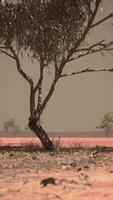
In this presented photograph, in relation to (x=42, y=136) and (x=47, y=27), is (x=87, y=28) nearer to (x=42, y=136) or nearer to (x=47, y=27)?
(x=47, y=27)

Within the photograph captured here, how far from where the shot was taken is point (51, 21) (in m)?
20.8

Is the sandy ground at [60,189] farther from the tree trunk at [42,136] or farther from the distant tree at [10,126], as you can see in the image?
the distant tree at [10,126]

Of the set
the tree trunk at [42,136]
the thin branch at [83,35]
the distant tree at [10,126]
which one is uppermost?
the thin branch at [83,35]

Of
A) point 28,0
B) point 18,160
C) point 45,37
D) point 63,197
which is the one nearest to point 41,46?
point 45,37

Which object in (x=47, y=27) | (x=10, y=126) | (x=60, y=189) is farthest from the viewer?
(x=10, y=126)

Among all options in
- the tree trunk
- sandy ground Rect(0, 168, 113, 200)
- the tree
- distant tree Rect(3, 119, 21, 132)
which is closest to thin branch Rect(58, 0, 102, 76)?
the tree

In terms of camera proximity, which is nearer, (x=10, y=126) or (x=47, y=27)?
(x=47, y=27)

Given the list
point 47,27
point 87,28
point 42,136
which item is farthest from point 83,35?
point 42,136

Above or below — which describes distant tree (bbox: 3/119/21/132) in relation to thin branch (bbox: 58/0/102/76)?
below

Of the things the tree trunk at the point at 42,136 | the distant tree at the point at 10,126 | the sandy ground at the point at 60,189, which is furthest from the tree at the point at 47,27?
the distant tree at the point at 10,126

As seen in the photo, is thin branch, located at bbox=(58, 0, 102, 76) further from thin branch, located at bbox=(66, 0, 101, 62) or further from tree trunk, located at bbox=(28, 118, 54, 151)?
tree trunk, located at bbox=(28, 118, 54, 151)

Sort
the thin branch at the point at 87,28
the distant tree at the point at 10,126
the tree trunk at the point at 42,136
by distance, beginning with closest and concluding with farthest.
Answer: the thin branch at the point at 87,28 < the tree trunk at the point at 42,136 < the distant tree at the point at 10,126

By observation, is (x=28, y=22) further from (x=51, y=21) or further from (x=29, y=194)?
(x=29, y=194)

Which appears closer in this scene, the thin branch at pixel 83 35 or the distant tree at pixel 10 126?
the thin branch at pixel 83 35
